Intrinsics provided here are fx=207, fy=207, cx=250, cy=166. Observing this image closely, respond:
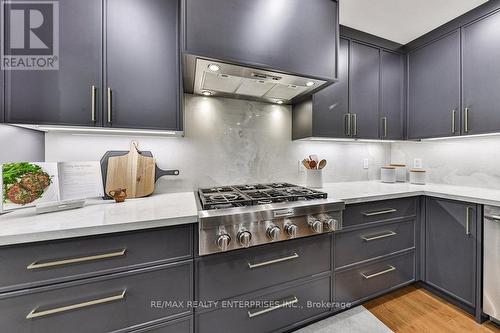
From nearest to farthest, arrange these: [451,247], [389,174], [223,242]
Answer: [223,242] < [451,247] < [389,174]

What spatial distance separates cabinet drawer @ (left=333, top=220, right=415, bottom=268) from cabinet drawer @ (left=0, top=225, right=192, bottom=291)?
1083mm

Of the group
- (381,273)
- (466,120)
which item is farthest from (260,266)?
(466,120)

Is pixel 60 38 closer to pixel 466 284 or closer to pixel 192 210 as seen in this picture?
pixel 192 210

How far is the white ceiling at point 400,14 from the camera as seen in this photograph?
1.61 metres

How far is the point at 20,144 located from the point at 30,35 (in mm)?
619

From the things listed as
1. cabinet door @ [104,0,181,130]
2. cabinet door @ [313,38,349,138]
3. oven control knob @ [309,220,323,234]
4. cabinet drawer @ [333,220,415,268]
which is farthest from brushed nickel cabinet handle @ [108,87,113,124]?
cabinet drawer @ [333,220,415,268]

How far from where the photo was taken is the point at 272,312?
1.29 meters

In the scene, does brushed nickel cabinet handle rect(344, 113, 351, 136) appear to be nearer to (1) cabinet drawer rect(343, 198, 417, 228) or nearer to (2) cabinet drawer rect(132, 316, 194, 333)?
(1) cabinet drawer rect(343, 198, 417, 228)

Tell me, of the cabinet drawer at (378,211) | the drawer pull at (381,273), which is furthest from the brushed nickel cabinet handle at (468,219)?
the drawer pull at (381,273)

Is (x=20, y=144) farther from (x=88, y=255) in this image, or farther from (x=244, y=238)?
(x=244, y=238)

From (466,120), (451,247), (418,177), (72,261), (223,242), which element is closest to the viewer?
(72,261)

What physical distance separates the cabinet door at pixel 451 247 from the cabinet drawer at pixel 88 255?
1970 millimetres

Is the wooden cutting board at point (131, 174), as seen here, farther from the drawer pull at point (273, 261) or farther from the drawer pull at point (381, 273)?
the drawer pull at point (381, 273)

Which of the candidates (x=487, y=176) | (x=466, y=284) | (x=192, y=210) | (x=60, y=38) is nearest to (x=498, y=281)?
(x=466, y=284)
